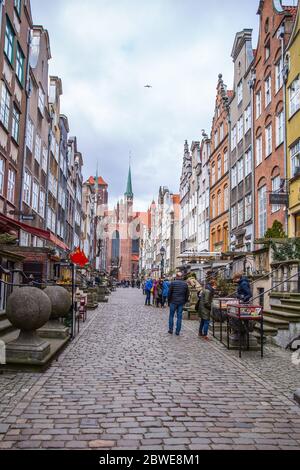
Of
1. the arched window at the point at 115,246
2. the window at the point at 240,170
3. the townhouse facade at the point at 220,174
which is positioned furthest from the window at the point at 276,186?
the arched window at the point at 115,246

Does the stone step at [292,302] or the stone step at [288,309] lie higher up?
the stone step at [292,302]

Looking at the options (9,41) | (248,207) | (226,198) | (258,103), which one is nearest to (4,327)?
(9,41)

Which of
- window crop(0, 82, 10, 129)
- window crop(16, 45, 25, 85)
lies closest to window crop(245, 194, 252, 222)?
window crop(16, 45, 25, 85)

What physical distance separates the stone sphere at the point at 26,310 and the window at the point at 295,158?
623 inches

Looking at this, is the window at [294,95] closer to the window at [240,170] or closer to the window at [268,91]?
the window at [268,91]

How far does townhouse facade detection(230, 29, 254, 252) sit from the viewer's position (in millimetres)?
30058

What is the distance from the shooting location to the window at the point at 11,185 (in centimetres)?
2331

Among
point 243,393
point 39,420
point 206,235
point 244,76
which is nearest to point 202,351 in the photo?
point 243,393

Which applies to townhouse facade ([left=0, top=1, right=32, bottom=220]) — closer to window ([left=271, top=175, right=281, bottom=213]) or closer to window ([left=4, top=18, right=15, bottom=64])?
window ([left=4, top=18, right=15, bottom=64])

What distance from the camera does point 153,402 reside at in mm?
6062

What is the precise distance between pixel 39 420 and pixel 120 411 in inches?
37.5

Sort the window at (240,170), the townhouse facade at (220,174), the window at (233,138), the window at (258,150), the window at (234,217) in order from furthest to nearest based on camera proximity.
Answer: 1. the townhouse facade at (220,174)
2. the window at (233,138)
3. the window at (234,217)
4. the window at (240,170)
5. the window at (258,150)

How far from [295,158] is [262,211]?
5.71 meters
